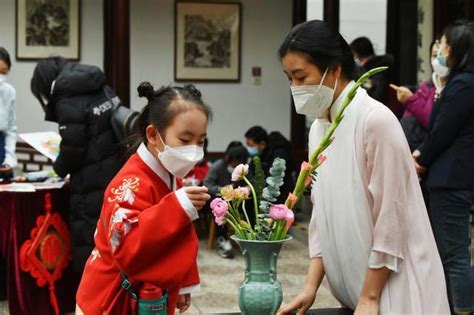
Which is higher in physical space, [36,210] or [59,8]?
[59,8]

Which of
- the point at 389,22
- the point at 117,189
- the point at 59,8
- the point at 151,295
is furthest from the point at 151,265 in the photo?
the point at 389,22

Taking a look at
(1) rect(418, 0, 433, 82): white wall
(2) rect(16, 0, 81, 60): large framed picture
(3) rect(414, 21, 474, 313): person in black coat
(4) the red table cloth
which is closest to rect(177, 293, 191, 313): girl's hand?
(3) rect(414, 21, 474, 313): person in black coat

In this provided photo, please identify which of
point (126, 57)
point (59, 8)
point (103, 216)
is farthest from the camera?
point (59, 8)

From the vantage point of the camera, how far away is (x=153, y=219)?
82.7 inches

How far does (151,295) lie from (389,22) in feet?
28.6

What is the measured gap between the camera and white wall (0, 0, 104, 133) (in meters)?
9.60

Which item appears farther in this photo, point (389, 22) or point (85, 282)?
point (389, 22)

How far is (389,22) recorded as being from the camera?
10.4 metres

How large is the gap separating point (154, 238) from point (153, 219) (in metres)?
0.05

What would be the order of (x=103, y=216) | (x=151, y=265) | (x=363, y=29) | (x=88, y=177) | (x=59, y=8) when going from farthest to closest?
(x=363, y=29), (x=59, y=8), (x=88, y=177), (x=103, y=216), (x=151, y=265)

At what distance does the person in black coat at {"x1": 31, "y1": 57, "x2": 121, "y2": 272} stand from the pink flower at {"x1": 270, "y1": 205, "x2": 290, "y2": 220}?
3.12m

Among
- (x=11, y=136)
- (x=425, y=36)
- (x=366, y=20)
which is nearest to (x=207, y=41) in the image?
(x=366, y=20)

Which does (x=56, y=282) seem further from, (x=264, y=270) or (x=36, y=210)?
(x=264, y=270)

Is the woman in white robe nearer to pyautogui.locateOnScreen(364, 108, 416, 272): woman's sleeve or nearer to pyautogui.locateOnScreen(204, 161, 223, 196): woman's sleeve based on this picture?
pyautogui.locateOnScreen(364, 108, 416, 272): woman's sleeve
